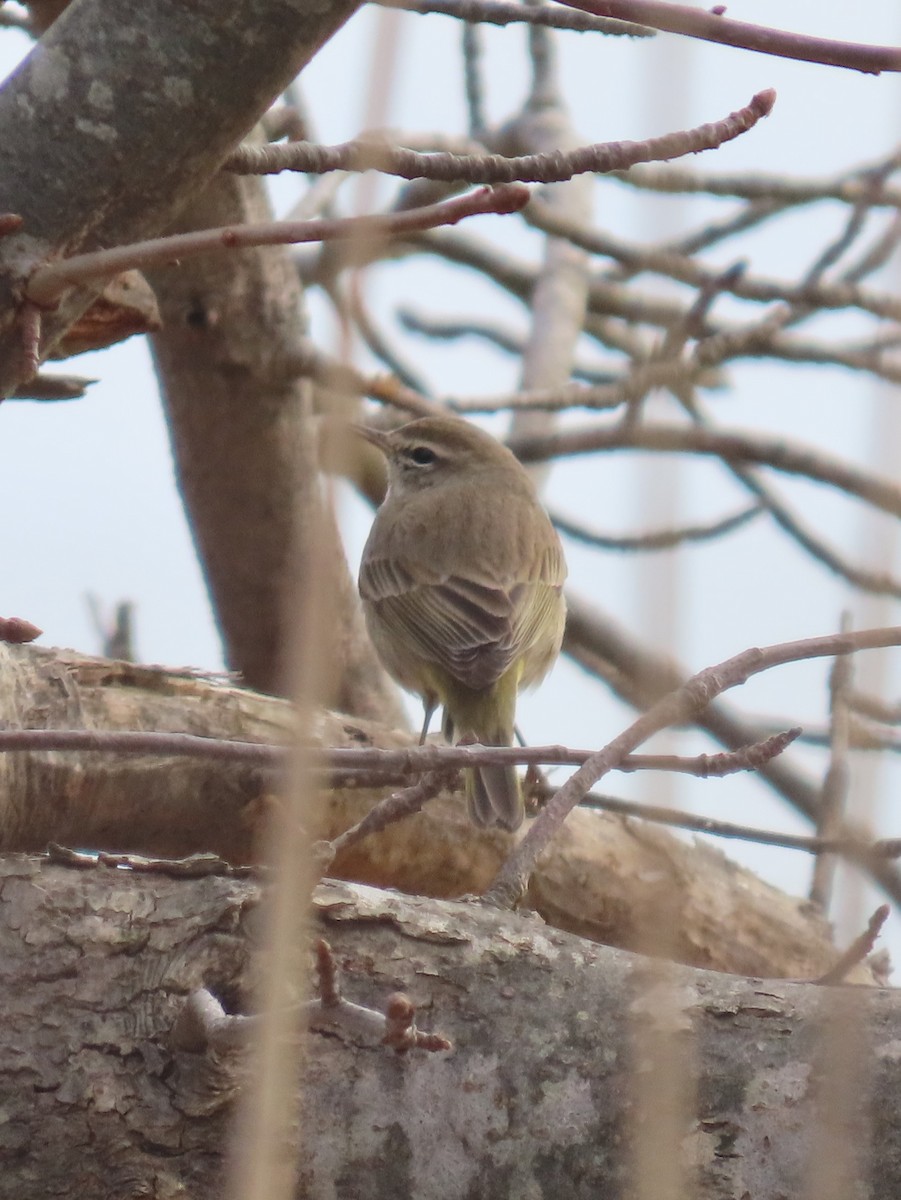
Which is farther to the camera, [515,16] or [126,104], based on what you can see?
[515,16]

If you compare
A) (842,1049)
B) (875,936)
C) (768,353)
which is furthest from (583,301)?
(842,1049)

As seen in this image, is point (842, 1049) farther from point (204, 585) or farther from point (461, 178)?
point (204, 585)

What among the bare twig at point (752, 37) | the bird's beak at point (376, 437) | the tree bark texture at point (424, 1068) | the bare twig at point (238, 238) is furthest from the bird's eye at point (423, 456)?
the bare twig at point (752, 37)

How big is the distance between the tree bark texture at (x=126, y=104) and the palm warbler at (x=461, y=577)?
2.76 metres

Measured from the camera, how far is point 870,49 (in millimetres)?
1382

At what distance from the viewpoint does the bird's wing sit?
470 cm

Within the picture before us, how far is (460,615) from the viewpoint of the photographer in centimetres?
507

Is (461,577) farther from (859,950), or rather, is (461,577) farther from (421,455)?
(859,950)

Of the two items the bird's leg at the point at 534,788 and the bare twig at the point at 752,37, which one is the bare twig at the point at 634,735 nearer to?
the bare twig at the point at 752,37

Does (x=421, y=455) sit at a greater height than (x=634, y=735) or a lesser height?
greater

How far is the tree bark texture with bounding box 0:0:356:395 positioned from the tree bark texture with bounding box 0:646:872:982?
1.16 meters

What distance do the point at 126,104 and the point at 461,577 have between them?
3585mm

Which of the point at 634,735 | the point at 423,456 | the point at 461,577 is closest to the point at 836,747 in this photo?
the point at 634,735

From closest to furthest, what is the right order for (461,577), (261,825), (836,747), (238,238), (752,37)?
1. (752,37)
2. (238,238)
3. (261,825)
4. (836,747)
5. (461,577)
